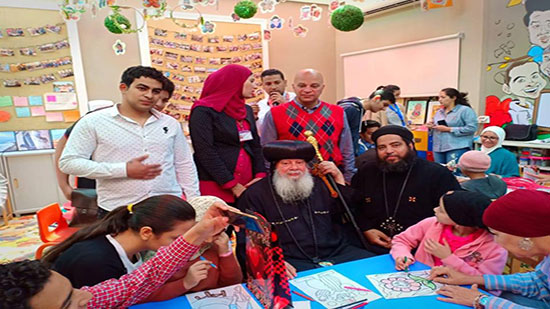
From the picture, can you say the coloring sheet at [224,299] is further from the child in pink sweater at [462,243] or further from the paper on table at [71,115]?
the paper on table at [71,115]

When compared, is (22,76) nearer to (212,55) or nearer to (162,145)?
(212,55)

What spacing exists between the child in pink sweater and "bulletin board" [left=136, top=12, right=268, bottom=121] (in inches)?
206

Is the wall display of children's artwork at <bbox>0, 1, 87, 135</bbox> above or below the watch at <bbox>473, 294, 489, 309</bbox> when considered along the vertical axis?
above

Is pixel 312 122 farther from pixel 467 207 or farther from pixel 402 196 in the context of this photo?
pixel 467 207

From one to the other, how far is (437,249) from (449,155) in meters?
4.53

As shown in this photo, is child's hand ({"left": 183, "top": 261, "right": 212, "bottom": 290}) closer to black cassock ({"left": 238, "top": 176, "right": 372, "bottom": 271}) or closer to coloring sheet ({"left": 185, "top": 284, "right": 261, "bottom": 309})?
coloring sheet ({"left": 185, "top": 284, "right": 261, "bottom": 309})

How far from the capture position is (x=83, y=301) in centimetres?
116

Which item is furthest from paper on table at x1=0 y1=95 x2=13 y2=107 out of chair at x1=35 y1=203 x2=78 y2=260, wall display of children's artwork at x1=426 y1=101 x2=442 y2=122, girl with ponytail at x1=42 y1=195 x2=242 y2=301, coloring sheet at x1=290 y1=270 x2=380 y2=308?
wall display of children's artwork at x1=426 y1=101 x2=442 y2=122

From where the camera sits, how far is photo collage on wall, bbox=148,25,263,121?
6.22 m

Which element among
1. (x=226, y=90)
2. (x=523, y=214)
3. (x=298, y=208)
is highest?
(x=226, y=90)

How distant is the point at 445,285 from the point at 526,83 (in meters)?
5.51

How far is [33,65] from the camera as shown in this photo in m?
5.46

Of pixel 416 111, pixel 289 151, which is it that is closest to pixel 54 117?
pixel 289 151

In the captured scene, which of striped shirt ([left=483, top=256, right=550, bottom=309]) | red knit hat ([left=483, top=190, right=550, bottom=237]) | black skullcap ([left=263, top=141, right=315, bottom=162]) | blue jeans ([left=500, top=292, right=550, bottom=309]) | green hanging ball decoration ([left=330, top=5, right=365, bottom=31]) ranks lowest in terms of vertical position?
blue jeans ([left=500, top=292, right=550, bottom=309])
